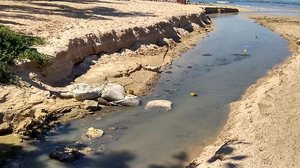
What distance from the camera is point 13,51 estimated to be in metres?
13.9

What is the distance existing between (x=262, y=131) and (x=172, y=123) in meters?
2.71

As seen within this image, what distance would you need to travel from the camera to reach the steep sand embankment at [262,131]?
30.6 ft

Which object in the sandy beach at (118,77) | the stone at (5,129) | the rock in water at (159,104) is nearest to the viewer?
the sandy beach at (118,77)

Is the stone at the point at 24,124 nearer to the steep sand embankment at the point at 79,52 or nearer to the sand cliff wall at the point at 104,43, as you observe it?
the steep sand embankment at the point at 79,52

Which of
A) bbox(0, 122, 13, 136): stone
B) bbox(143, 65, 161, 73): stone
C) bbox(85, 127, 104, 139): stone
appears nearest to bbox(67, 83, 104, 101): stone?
bbox(85, 127, 104, 139): stone

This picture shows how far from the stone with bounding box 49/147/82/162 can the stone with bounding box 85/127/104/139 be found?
0.95 metres

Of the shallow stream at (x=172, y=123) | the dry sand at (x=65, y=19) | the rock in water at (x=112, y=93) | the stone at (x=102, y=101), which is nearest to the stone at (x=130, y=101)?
the rock in water at (x=112, y=93)

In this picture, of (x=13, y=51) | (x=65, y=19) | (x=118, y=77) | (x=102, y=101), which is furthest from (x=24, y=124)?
(x=65, y=19)

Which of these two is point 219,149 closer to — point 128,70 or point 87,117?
point 87,117

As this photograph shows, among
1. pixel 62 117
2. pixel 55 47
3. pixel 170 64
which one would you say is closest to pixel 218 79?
pixel 170 64

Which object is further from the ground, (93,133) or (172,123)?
(93,133)

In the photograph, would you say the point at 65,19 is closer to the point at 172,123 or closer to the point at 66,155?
the point at 172,123

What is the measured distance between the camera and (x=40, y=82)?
13.8 meters

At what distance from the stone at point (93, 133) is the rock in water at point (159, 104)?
242cm
